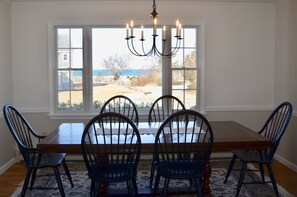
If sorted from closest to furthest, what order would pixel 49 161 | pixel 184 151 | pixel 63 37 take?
pixel 184 151
pixel 49 161
pixel 63 37

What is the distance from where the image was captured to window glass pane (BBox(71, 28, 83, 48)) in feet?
16.1

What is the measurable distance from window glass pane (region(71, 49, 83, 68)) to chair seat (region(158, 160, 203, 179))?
2.50m

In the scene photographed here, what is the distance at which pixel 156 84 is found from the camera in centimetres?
504

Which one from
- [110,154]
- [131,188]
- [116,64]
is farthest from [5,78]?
[131,188]

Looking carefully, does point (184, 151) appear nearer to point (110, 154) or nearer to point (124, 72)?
point (110, 154)

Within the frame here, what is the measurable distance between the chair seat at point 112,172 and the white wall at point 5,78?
6.92ft

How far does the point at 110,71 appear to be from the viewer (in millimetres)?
4980

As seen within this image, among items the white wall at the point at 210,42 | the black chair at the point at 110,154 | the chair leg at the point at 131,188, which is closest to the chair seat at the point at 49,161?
the black chair at the point at 110,154

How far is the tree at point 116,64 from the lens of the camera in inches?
196

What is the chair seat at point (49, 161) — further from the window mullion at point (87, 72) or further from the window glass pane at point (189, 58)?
the window glass pane at point (189, 58)

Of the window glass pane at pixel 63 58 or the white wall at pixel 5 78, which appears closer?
the white wall at pixel 5 78

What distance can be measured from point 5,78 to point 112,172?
98.7 inches

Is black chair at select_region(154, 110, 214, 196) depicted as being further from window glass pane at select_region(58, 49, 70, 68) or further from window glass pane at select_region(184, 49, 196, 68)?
window glass pane at select_region(58, 49, 70, 68)

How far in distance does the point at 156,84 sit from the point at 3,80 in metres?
2.18
